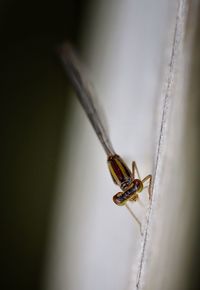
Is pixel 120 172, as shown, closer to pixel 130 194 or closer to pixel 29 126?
pixel 130 194

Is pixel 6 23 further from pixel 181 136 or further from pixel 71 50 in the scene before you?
pixel 181 136

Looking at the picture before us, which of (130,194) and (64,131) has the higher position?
(64,131)

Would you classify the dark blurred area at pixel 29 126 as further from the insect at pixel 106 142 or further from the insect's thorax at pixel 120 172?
the insect's thorax at pixel 120 172

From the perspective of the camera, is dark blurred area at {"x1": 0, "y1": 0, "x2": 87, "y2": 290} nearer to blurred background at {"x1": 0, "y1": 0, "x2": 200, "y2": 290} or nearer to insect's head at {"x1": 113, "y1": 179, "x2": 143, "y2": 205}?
blurred background at {"x1": 0, "y1": 0, "x2": 200, "y2": 290}

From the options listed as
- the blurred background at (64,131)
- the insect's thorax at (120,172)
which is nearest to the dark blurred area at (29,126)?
the blurred background at (64,131)

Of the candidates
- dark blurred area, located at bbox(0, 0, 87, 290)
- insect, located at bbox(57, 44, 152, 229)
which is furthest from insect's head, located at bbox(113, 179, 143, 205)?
dark blurred area, located at bbox(0, 0, 87, 290)

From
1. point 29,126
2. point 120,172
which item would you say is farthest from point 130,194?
point 29,126

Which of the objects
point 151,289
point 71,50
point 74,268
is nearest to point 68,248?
point 74,268
